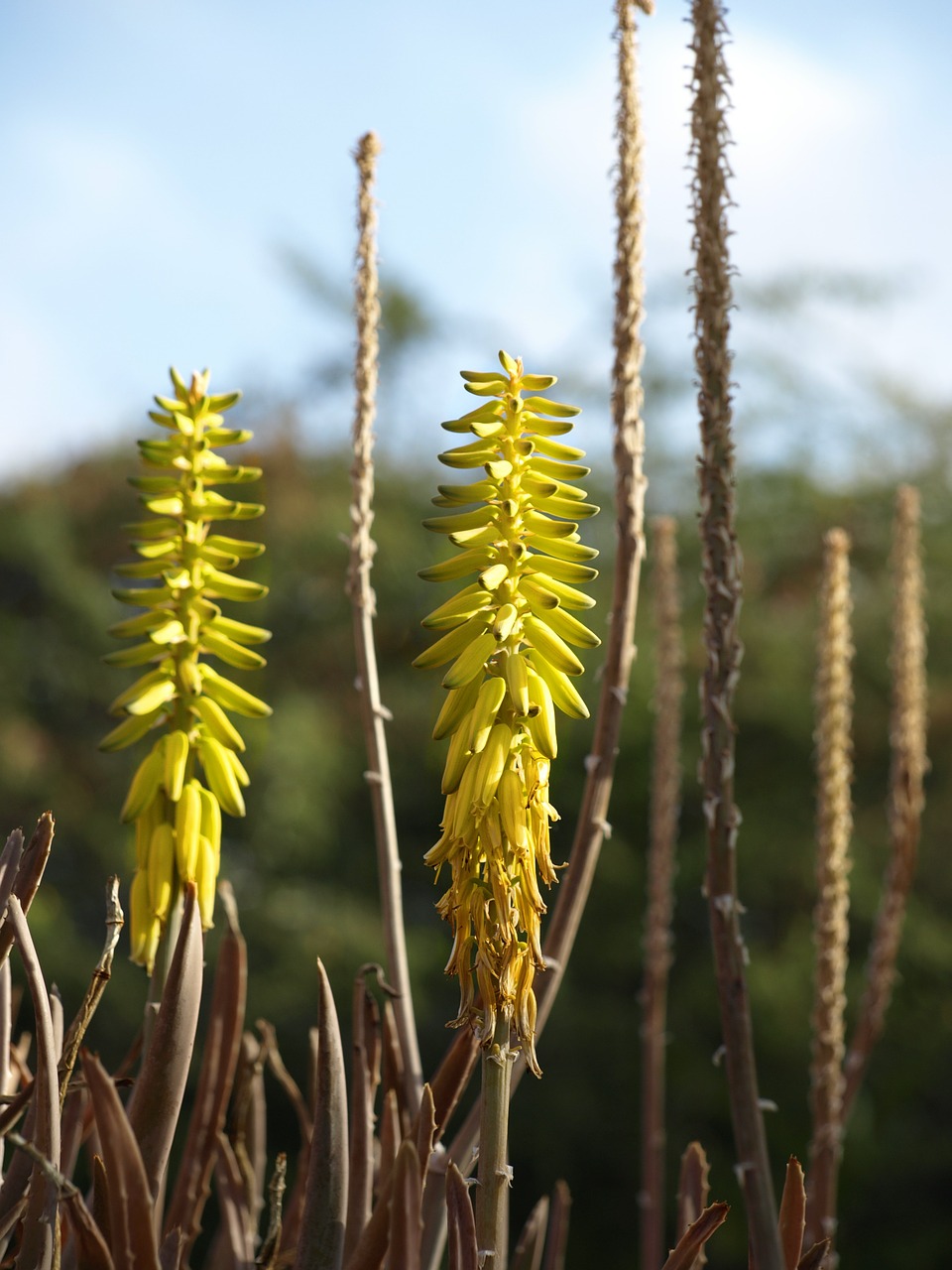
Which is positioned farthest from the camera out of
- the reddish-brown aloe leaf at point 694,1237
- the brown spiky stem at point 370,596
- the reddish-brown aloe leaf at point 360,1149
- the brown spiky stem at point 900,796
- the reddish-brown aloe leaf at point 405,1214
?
the brown spiky stem at point 900,796

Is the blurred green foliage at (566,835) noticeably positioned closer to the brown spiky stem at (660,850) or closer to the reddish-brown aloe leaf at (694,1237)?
the brown spiky stem at (660,850)

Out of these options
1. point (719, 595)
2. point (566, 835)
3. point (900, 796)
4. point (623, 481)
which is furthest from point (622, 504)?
point (566, 835)

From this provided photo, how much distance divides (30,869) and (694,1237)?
0.40 meters

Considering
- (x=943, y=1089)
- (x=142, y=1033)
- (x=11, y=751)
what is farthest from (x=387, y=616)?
(x=142, y=1033)

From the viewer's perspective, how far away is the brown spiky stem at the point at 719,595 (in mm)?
701

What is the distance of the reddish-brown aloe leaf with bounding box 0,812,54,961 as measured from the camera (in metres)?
0.65

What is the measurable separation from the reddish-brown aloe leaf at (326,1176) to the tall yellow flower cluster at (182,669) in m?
0.16

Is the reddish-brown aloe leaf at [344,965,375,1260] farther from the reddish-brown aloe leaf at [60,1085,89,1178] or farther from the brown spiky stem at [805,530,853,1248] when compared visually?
the brown spiky stem at [805,530,853,1248]

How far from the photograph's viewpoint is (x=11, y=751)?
393 cm

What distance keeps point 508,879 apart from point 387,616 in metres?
3.71

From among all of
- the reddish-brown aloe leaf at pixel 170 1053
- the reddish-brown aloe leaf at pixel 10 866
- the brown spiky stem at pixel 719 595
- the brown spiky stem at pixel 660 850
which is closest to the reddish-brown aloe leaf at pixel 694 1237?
the brown spiky stem at pixel 719 595

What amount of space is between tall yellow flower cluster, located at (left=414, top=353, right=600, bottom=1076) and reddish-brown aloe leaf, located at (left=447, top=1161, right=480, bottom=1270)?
0.07m

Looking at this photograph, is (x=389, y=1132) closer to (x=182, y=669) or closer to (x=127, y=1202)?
(x=127, y=1202)

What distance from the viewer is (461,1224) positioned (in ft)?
1.87
